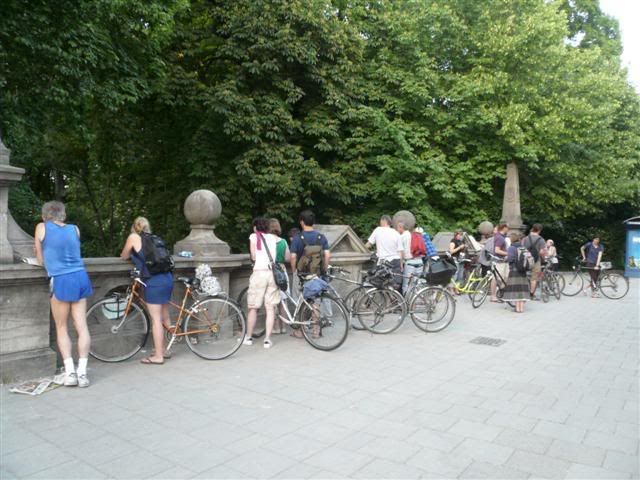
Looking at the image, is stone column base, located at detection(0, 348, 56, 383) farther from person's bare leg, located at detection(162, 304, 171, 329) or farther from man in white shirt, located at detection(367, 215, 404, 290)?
man in white shirt, located at detection(367, 215, 404, 290)

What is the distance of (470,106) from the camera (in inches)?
696

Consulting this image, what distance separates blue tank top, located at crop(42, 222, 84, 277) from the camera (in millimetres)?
5074

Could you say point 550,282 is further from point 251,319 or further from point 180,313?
point 180,313

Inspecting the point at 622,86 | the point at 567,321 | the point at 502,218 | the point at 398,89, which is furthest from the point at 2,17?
the point at 622,86

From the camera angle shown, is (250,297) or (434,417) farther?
(250,297)

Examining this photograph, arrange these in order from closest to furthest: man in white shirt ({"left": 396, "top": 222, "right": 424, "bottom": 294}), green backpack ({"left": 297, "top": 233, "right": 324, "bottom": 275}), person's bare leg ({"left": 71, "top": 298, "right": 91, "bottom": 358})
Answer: person's bare leg ({"left": 71, "top": 298, "right": 91, "bottom": 358}) → green backpack ({"left": 297, "top": 233, "right": 324, "bottom": 275}) → man in white shirt ({"left": 396, "top": 222, "right": 424, "bottom": 294})

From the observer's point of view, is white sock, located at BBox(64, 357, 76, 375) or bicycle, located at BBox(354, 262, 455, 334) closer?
white sock, located at BBox(64, 357, 76, 375)

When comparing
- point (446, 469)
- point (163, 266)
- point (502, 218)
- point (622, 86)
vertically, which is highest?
point (622, 86)

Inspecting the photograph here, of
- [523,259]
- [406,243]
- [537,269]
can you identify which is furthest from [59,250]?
[537,269]

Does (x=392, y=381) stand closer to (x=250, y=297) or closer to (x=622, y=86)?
(x=250, y=297)

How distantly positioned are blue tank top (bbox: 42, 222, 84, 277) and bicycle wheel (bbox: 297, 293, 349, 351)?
118 inches

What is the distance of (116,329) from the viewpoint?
6.07m

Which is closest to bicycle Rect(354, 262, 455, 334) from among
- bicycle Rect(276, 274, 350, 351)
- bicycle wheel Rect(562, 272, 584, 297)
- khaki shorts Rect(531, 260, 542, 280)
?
bicycle Rect(276, 274, 350, 351)

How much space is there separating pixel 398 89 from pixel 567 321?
10.6 m
